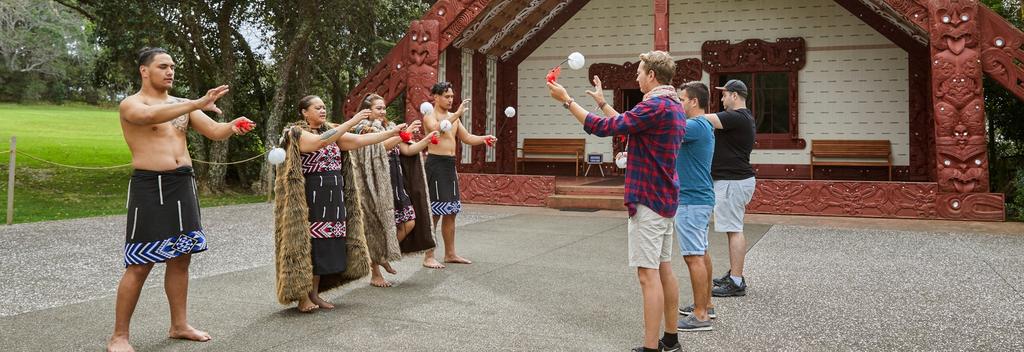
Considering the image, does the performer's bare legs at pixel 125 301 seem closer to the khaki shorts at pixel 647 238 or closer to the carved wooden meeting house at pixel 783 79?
the khaki shorts at pixel 647 238

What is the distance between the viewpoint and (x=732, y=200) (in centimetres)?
498

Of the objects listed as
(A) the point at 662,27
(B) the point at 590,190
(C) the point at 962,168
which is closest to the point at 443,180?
(B) the point at 590,190

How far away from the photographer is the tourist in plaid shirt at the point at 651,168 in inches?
134

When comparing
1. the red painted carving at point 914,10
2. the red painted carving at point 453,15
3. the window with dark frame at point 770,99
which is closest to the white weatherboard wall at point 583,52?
the window with dark frame at point 770,99

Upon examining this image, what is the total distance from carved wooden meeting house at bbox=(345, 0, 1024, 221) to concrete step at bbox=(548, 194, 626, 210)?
17 centimetres

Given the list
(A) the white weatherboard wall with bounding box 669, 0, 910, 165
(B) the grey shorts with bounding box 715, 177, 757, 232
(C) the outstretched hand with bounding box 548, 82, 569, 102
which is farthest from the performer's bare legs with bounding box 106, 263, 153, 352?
(A) the white weatherboard wall with bounding box 669, 0, 910, 165

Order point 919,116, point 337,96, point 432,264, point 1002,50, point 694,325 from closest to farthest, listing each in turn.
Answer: point 694,325 < point 432,264 < point 1002,50 < point 919,116 < point 337,96

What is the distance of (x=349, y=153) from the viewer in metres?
4.88

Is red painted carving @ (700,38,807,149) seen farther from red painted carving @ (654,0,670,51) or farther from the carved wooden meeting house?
red painted carving @ (654,0,670,51)

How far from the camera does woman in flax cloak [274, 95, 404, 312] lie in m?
4.41

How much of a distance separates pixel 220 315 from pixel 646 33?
12916mm

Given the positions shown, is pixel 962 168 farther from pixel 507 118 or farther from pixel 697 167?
pixel 507 118

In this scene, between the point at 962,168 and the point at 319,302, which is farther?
the point at 962,168

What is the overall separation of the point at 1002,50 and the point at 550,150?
8834 millimetres
